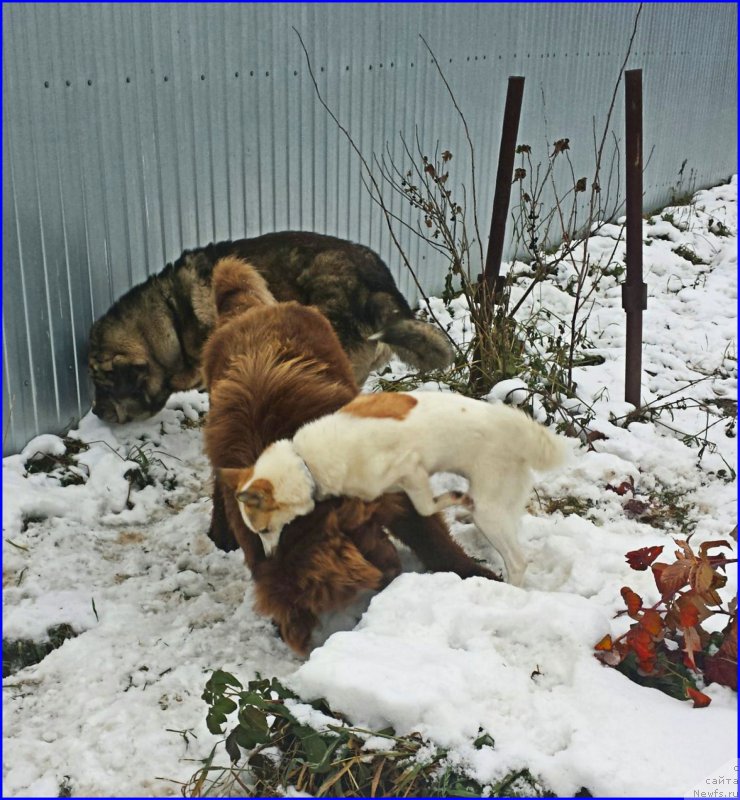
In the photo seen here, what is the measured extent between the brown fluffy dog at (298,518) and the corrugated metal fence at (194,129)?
4.10ft

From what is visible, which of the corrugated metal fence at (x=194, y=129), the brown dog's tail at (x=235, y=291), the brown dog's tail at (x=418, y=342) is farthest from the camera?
the brown dog's tail at (x=418, y=342)

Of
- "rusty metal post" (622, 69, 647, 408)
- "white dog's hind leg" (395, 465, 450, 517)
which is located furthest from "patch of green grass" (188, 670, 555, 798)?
"rusty metal post" (622, 69, 647, 408)

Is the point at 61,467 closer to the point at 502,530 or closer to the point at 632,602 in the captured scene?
the point at 502,530

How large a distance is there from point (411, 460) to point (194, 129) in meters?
3.11

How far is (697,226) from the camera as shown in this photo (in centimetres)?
970

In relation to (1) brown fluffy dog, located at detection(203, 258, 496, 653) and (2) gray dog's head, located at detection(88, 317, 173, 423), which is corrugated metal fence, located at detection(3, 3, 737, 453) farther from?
(1) brown fluffy dog, located at detection(203, 258, 496, 653)

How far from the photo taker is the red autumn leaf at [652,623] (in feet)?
8.57

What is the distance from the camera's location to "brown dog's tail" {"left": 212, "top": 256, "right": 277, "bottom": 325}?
4.36 meters

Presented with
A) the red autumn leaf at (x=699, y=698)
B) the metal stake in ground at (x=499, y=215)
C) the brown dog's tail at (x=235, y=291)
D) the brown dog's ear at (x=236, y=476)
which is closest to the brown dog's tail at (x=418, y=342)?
→ the metal stake in ground at (x=499, y=215)

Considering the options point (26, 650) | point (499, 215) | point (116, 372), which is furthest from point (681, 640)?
point (116, 372)

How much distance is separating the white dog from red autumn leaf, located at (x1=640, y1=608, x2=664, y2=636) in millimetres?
657

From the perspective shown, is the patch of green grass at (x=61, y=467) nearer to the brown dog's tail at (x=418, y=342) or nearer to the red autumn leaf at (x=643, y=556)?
the brown dog's tail at (x=418, y=342)

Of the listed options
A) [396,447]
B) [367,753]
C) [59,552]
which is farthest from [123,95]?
[367,753]

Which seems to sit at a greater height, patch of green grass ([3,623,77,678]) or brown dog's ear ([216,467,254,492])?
brown dog's ear ([216,467,254,492])
